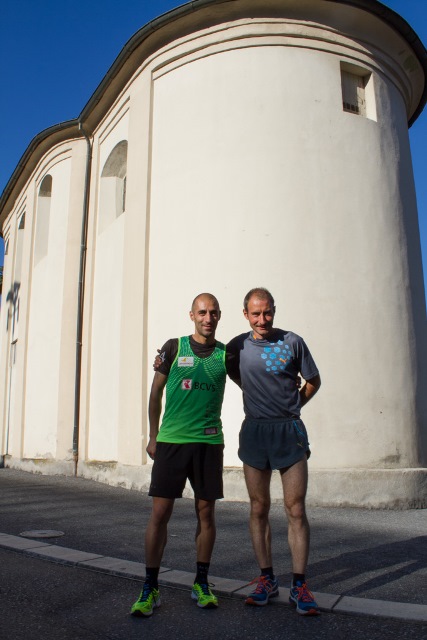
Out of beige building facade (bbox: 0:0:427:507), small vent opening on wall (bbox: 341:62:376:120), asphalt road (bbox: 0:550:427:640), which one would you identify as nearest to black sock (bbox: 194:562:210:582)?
asphalt road (bbox: 0:550:427:640)

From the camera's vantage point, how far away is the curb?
3.38 meters

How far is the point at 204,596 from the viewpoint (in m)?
3.48

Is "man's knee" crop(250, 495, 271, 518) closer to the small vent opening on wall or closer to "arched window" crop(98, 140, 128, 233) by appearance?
the small vent opening on wall

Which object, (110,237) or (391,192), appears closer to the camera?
(391,192)

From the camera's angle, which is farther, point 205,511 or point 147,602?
point 205,511

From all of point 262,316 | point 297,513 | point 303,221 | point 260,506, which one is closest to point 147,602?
point 260,506

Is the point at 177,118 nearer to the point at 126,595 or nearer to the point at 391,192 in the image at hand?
the point at 391,192

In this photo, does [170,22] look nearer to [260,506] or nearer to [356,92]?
[356,92]

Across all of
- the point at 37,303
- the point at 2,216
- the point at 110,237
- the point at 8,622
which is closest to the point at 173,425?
the point at 8,622

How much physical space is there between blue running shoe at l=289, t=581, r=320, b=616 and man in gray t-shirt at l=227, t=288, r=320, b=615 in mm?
42

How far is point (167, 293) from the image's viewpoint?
10.1 m

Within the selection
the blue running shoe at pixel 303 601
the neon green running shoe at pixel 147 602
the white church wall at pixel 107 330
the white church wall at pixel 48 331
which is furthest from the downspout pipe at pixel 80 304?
the blue running shoe at pixel 303 601

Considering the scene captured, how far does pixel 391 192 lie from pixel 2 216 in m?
14.9

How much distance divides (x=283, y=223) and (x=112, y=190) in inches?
208
